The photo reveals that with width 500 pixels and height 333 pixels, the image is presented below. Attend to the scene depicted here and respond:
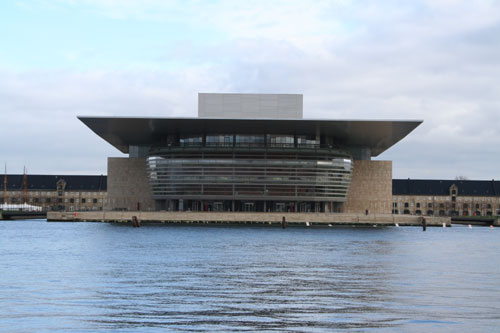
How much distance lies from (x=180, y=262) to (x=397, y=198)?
5053 inches

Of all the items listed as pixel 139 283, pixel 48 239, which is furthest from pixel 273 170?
pixel 139 283

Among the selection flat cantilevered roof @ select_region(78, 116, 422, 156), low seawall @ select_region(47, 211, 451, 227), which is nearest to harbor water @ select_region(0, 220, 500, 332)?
flat cantilevered roof @ select_region(78, 116, 422, 156)

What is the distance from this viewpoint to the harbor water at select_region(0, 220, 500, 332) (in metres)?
17.8

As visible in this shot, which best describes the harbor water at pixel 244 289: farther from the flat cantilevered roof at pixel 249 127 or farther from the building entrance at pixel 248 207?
the building entrance at pixel 248 207

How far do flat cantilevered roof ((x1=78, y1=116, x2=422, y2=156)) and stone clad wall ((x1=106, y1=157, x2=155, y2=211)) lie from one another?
323 inches

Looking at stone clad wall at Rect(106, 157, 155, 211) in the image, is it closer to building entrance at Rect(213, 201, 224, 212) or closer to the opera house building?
the opera house building

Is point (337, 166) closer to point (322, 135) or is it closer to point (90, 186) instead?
point (322, 135)

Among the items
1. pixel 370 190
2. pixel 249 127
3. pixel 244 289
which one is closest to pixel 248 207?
pixel 249 127

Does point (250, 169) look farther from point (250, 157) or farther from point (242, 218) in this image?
point (242, 218)

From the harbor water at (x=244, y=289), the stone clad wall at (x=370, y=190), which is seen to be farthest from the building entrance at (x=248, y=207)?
the harbor water at (x=244, y=289)

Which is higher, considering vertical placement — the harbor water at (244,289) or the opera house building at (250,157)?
the opera house building at (250,157)

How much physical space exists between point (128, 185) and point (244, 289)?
252ft

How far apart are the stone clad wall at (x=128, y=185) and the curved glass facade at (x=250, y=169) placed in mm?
10866

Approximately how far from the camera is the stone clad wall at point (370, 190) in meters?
98.4
